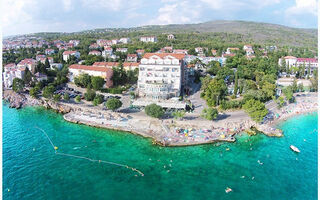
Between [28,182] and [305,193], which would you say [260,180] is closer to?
[305,193]

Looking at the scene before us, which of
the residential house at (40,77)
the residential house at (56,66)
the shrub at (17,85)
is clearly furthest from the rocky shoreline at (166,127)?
the residential house at (56,66)

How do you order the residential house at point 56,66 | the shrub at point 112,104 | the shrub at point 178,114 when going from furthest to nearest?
the residential house at point 56,66 < the shrub at point 112,104 < the shrub at point 178,114

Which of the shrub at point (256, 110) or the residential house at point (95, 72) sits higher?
the residential house at point (95, 72)

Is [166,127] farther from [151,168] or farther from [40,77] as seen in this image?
[40,77]

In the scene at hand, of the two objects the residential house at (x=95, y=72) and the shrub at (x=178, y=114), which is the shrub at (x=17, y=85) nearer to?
the residential house at (x=95, y=72)

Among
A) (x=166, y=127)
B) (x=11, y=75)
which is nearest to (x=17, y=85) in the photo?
(x=11, y=75)

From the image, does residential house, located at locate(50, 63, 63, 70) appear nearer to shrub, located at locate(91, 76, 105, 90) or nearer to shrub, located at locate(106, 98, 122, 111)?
shrub, located at locate(91, 76, 105, 90)
